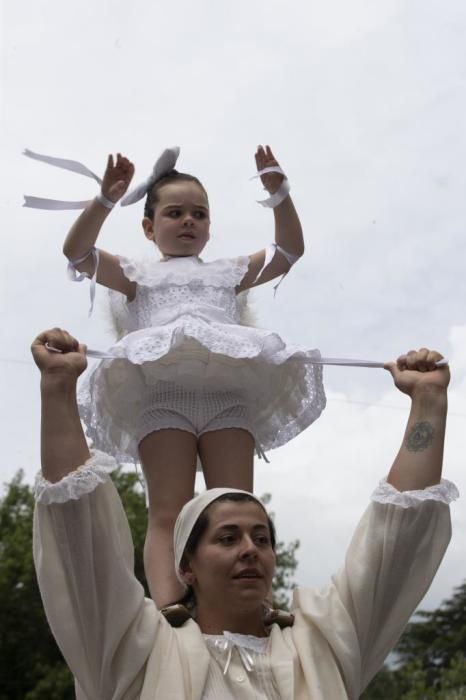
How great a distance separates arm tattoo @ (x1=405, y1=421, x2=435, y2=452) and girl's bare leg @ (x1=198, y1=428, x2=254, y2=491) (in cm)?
Answer: 87

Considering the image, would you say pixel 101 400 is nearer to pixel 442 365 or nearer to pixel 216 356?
pixel 216 356

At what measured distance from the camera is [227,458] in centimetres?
370

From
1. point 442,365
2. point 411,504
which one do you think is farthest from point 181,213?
point 411,504

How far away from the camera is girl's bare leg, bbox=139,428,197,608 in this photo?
3424 millimetres

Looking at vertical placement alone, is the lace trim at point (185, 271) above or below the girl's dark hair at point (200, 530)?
above

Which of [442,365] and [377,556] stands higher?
[442,365]

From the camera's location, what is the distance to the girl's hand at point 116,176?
3.93 meters

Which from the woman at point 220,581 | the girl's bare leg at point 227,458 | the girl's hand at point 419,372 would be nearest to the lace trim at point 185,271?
the girl's bare leg at point 227,458

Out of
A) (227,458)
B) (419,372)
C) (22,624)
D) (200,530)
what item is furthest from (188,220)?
(22,624)

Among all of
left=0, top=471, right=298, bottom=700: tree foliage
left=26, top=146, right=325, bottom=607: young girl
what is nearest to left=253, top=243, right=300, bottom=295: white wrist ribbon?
left=26, top=146, right=325, bottom=607: young girl

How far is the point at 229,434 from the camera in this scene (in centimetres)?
375

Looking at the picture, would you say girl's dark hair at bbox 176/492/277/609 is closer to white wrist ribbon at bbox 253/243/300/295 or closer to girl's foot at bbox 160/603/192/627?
girl's foot at bbox 160/603/192/627

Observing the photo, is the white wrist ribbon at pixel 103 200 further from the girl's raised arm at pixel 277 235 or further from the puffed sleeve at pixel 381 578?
the puffed sleeve at pixel 381 578

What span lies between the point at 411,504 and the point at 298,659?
48 centimetres
